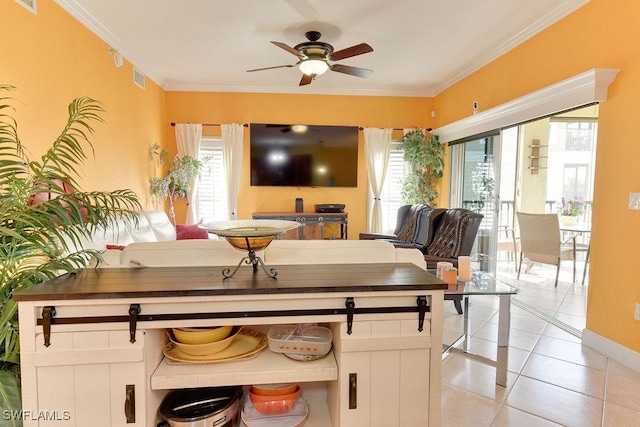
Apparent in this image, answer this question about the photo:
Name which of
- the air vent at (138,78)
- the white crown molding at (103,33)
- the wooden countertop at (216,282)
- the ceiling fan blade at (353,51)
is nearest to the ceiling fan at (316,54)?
the ceiling fan blade at (353,51)

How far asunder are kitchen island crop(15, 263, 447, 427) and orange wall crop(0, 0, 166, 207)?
6.11 ft

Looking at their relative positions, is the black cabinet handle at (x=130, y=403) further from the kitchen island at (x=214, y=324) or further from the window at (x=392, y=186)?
the window at (x=392, y=186)

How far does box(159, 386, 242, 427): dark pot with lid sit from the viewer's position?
4.71 feet

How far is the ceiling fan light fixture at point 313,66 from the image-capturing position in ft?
11.1

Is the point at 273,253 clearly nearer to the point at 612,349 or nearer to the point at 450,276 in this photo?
the point at 450,276

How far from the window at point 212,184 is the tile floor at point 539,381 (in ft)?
12.6

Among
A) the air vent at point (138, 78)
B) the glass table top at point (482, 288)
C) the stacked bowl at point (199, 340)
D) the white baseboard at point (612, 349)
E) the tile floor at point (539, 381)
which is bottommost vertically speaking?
the tile floor at point (539, 381)

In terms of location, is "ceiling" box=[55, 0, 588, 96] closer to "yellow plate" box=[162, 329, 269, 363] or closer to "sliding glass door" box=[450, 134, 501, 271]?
"sliding glass door" box=[450, 134, 501, 271]

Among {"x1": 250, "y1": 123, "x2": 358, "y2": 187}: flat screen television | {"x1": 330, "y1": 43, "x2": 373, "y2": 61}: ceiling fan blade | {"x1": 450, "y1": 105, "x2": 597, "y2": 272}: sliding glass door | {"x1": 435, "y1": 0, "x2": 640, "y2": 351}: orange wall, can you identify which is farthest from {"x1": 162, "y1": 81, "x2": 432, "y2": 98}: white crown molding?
{"x1": 435, "y1": 0, "x2": 640, "y2": 351}: orange wall

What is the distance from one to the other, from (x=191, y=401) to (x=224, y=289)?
25.6 inches

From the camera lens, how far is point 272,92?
18.0 feet

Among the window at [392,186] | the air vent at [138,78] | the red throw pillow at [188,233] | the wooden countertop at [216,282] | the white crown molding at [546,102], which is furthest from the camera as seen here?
the window at [392,186]

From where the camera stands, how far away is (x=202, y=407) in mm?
1515

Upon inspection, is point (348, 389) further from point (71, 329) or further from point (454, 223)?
point (454, 223)
